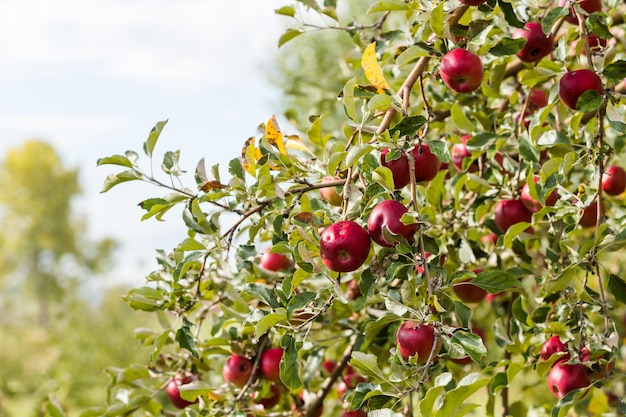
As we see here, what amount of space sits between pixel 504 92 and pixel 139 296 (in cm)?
80

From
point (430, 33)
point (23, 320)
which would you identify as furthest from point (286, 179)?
point (23, 320)

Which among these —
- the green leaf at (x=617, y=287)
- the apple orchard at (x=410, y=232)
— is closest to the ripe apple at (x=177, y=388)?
the apple orchard at (x=410, y=232)

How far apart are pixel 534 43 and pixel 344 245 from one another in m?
0.56

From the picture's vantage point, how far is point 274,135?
3.13 feet

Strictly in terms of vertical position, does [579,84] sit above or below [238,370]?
above

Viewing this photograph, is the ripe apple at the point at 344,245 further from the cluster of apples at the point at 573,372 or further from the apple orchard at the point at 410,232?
the cluster of apples at the point at 573,372

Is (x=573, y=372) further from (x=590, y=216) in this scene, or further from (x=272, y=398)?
(x=272, y=398)

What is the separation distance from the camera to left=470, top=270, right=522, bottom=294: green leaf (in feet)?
2.76

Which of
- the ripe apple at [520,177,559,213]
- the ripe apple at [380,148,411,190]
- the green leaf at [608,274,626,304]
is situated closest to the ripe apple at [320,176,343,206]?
the ripe apple at [380,148,411,190]

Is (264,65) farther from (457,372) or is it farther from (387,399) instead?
(387,399)

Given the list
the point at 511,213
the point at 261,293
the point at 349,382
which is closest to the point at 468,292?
the point at 511,213

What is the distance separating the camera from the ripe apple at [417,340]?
2.66 ft

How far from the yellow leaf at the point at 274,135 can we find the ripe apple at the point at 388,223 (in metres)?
0.19

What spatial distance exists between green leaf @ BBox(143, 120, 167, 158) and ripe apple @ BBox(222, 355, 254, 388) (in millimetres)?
407
